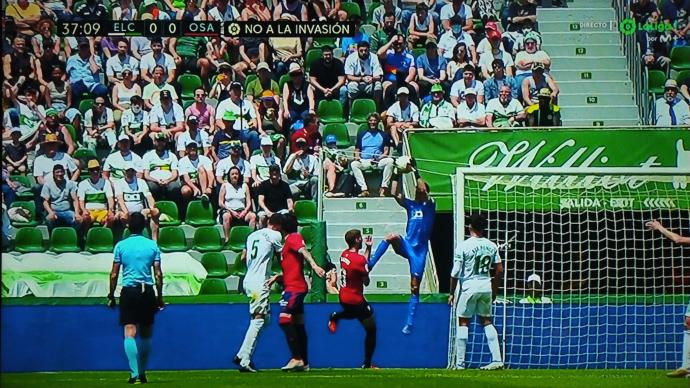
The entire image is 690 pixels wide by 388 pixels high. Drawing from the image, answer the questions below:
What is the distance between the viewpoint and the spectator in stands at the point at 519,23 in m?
18.1

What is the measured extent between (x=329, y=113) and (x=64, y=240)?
4734 mm

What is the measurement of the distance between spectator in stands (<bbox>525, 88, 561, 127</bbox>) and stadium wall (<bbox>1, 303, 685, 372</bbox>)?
14.3ft

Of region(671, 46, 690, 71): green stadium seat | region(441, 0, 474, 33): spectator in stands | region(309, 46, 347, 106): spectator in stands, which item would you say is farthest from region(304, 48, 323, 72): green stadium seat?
region(671, 46, 690, 71): green stadium seat

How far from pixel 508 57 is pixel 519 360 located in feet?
20.2

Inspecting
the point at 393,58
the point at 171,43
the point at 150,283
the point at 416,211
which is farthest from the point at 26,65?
the point at 150,283

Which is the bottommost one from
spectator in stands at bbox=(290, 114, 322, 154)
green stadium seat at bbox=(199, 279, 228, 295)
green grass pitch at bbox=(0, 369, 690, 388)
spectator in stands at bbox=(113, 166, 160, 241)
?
green grass pitch at bbox=(0, 369, 690, 388)

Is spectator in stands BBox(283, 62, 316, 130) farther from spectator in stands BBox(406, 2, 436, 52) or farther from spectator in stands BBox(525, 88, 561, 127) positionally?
spectator in stands BBox(525, 88, 561, 127)

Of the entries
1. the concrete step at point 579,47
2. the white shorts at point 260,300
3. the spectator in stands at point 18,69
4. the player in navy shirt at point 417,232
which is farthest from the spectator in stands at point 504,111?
A: the spectator in stands at point 18,69

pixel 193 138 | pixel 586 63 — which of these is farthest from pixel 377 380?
pixel 586 63

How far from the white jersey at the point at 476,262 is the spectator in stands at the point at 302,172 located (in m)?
4.98

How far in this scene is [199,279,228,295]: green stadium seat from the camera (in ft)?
48.5

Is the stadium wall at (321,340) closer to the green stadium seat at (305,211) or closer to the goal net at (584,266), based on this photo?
the goal net at (584,266)

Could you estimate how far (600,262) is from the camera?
47.8ft

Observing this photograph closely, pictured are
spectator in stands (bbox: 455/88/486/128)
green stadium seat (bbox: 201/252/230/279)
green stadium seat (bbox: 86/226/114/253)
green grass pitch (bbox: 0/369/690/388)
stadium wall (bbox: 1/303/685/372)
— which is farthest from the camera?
spectator in stands (bbox: 455/88/486/128)
